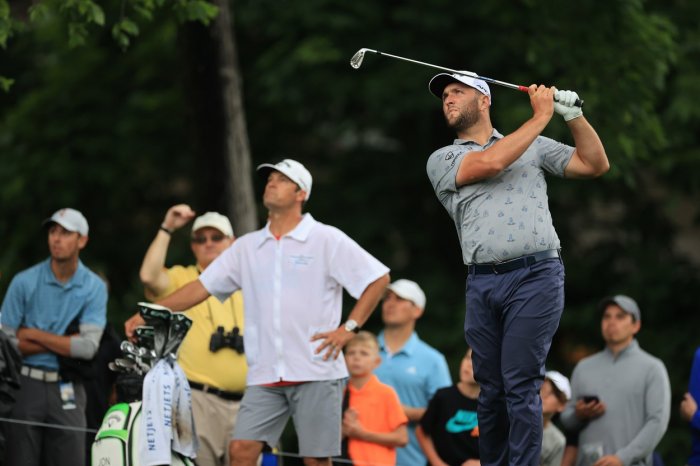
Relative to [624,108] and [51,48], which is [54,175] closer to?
[51,48]

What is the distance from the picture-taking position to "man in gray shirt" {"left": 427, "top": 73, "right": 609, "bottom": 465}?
6.91 metres

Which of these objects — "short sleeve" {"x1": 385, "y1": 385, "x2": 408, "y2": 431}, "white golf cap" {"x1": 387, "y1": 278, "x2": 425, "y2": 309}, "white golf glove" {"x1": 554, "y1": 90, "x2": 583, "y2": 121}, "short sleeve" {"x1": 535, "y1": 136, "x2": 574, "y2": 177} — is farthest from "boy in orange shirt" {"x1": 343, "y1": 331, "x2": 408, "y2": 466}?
"white golf glove" {"x1": 554, "y1": 90, "x2": 583, "y2": 121}

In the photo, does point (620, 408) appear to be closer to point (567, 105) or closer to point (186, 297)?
point (186, 297)

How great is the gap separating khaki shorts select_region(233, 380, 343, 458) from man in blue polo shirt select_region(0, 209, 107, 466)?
157 centimetres

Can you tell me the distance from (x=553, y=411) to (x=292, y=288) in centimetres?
244

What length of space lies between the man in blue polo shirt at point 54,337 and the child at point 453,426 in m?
2.29

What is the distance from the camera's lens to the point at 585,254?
1666 centimetres

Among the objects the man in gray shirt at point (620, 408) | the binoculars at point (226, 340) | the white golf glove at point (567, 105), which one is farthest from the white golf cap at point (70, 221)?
the white golf glove at point (567, 105)

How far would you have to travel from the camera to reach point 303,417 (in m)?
8.23

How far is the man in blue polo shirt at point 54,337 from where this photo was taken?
9.18 metres

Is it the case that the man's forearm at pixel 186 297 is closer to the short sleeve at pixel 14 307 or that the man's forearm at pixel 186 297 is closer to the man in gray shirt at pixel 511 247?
the short sleeve at pixel 14 307

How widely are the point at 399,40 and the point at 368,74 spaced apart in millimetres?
608

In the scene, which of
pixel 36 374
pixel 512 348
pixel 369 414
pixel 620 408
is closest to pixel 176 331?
pixel 36 374

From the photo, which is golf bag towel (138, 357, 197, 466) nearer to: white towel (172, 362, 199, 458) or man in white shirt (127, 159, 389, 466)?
white towel (172, 362, 199, 458)
